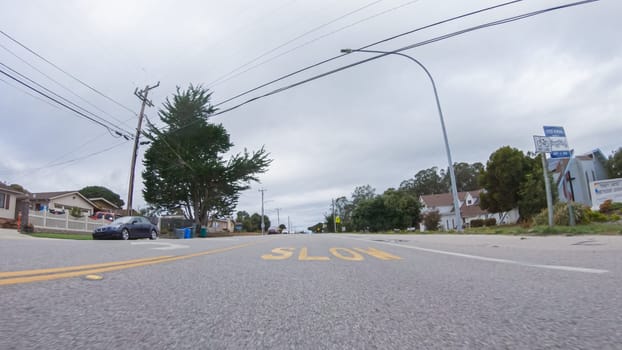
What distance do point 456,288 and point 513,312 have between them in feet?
2.38

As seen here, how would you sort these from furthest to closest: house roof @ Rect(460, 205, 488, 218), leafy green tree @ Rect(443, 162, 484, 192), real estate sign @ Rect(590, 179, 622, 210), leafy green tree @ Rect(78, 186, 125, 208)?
1. leafy green tree @ Rect(443, 162, 484, 192)
2. leafy green tree @ Rect(78, 186, 125, 208)
3. house roof @ Rect(460, 205, 488, 218)
4. real estate sign @ Rect(590, 179, 622, 210)

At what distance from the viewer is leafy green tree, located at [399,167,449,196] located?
82.9 metres

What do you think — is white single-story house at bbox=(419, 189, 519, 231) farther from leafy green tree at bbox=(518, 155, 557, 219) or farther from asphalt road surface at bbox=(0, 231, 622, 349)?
asphalt road surface at bbox=(0, 231, 622, 349)

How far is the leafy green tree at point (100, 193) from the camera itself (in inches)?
2680

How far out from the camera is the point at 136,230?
664 inches

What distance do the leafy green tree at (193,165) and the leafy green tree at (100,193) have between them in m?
46.5

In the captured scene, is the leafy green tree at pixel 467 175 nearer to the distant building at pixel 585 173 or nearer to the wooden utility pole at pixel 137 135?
the distant building at pixel 585 173

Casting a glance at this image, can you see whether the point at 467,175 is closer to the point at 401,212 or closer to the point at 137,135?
the point at 401,212

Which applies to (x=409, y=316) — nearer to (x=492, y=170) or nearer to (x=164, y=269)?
(x=164, y=269)

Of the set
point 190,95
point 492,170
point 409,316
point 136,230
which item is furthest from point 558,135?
point 190,95

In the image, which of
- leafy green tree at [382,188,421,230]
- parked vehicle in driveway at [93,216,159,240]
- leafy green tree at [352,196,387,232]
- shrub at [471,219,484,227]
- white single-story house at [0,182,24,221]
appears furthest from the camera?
leafy green tree at [352,196,387,232]

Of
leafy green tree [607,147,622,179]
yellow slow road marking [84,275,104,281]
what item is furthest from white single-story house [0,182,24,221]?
leafy green tree [607,147,622,179]

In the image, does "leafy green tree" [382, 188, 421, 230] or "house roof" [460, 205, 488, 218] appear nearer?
"leafy green tree" [382, 188, 421, 230]

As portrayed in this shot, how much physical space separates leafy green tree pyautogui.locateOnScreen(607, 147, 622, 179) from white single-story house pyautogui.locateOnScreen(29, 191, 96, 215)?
188ft
